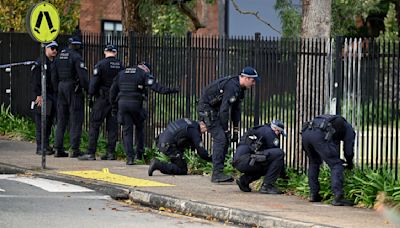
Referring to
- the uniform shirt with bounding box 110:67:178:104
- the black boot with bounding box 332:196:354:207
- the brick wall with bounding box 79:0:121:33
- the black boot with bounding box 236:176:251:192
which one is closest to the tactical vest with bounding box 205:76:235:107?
the black boot with bounding box 236:176:251:192

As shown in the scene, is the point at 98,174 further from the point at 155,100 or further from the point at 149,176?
the point at 155,100

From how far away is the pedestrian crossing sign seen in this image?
15844 mm

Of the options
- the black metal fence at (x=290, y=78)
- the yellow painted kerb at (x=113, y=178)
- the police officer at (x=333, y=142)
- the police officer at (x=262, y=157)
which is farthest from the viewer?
the yellow painted kerb at (x=113, y=178)

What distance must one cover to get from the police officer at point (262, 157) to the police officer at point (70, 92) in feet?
16.4

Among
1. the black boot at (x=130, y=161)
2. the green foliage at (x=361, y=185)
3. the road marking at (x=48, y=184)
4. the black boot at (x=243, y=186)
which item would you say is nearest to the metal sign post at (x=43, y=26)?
the road marking at (x=48, y=184)

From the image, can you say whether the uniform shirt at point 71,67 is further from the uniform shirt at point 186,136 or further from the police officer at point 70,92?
the uniform shirt at point 186,136

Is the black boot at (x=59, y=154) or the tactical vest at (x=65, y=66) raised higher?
the tactical vest at (x=65, y=66)

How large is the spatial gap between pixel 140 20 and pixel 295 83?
7638 mm

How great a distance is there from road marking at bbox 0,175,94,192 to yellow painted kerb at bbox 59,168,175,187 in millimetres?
514

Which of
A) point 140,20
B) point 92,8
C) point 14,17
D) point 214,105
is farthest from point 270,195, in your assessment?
point 92,8

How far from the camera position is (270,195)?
13141 mm

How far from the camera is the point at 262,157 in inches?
515

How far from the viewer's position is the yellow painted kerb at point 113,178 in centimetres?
1411

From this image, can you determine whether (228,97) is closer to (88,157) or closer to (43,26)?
(43,26)
